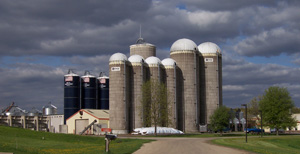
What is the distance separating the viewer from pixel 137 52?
370 ft

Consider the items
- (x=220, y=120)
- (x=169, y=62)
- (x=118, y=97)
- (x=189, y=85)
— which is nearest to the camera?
(x=220, y=120)

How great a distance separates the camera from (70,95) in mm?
117500

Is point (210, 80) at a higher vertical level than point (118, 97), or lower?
higher

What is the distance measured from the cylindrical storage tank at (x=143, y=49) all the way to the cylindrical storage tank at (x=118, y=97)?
20.3m

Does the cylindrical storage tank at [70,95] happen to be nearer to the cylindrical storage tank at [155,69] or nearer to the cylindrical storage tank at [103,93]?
the cylindrical storage tank at [103,93]

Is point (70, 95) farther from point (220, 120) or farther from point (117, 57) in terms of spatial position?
point (220, 120)

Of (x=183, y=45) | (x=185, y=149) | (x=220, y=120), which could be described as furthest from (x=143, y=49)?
(x=185, y=149)

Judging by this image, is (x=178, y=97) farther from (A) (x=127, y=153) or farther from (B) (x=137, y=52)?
(A) (x=127, y=153)

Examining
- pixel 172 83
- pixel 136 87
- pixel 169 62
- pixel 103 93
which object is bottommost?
pixel 103 93

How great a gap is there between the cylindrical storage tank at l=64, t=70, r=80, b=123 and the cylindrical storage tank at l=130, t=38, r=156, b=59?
2054 centimetres

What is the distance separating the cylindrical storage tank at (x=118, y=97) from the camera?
297 feet

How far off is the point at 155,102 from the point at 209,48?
104ft

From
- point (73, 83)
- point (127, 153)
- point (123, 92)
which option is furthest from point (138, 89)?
point (127, 153)

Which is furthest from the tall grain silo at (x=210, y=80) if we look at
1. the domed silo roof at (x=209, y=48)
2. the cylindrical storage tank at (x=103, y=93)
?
the cylindrical storage tank at (x=103, y=93)
